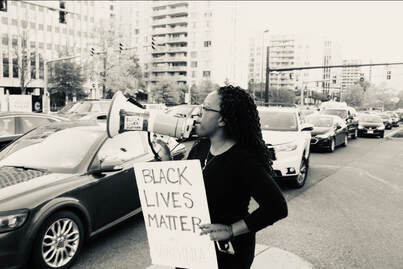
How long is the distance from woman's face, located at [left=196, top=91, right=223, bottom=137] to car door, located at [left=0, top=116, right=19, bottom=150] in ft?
24.0

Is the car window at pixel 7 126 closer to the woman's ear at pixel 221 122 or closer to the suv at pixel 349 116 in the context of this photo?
the woman's ear at pixel 221 122

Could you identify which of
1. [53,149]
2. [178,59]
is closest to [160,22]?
[178,59]

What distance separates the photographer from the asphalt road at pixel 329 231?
409 cm

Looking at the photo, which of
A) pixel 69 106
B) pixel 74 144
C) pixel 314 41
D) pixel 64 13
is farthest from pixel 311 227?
pixel 314 41

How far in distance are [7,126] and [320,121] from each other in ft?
37.6

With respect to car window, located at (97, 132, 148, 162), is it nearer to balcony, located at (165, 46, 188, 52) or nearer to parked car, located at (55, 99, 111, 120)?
parked car, located at (55, 99, 111, 120)

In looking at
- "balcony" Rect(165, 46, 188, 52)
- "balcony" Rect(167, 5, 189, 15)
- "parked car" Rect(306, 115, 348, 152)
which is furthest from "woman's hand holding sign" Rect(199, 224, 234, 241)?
"balcony" Rect(167, 5, 189, 15)

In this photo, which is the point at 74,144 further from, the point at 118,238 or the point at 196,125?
the point at 196,125

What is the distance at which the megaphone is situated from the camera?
216 cm

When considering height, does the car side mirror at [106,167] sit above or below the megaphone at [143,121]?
below

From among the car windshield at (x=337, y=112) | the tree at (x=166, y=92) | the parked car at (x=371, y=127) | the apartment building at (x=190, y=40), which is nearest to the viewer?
the car windshield at (x=337, y=112)

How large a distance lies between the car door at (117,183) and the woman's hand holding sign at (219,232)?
2.52 metres

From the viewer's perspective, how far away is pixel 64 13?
17.6 metres

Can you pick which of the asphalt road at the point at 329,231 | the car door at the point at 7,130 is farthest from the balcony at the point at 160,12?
the asphalt road at the point at 329,231
